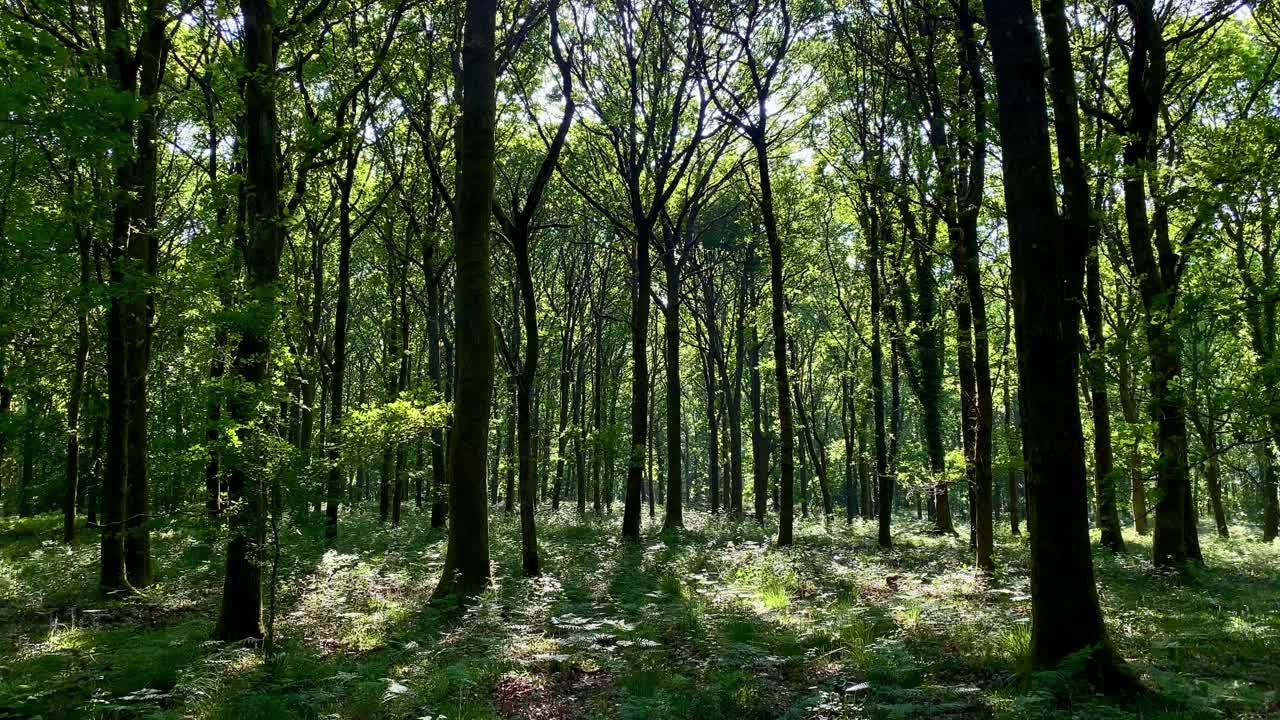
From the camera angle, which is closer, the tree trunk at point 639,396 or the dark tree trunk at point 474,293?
the dark tree trunk at point 474,293

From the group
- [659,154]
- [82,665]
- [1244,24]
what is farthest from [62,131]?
[1244,24]

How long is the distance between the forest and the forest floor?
0.07 meters

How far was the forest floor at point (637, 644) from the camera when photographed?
5430 mm

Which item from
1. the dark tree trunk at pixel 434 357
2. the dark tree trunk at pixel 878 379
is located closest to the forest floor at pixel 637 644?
the dark tree trunk at pixel 878 379

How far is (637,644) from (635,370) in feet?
36.1

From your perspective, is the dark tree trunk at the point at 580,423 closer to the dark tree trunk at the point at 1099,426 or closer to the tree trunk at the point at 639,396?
the tree trunk at the point at 639,396

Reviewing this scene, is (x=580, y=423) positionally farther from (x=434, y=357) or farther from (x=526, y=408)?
(x=526, y=408)

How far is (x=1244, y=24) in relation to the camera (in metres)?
16.8

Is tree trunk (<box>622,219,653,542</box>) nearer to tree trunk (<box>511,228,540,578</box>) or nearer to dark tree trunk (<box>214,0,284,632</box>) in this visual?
tree trunk (<box>511,228,540,578</box>)

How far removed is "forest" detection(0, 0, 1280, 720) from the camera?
18.7ft

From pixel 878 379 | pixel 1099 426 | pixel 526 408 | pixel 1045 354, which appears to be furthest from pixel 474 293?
pixel 878 379

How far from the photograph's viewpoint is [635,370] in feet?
60.0

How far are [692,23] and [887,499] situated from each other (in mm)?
13668

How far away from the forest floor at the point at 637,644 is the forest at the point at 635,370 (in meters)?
0.07
